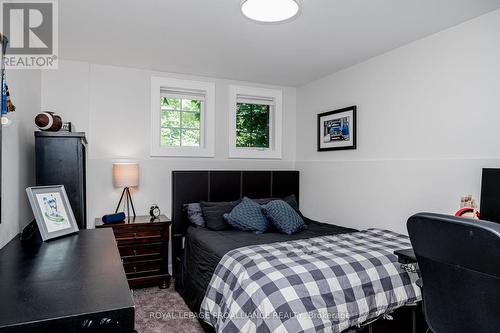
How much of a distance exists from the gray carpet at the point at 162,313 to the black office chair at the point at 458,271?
1796 mm

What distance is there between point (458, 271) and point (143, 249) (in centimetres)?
283

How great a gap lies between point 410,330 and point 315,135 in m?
2.49

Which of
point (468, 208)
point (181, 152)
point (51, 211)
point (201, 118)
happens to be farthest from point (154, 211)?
point (468, 208)

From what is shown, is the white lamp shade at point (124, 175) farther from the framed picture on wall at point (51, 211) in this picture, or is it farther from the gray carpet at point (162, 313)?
the framed picture on wall at point (51, 211)

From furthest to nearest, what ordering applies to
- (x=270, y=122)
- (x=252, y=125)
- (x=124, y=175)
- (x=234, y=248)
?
1. (x=270, y=122)
2. (x=252, y=125)
3. (x=124, y=175)
4. (x=234, y=248)

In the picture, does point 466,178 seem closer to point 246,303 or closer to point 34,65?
point 246,303

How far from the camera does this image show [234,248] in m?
2.48

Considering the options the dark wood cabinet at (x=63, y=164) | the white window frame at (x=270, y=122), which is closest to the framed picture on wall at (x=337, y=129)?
the white window frame at (x=270, y=122)

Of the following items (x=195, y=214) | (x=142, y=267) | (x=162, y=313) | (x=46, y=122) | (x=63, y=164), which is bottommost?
(x=162, y=313)

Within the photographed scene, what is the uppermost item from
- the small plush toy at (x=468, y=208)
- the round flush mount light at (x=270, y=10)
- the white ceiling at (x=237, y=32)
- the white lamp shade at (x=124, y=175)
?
the white ceiling at (x=237, y=32)

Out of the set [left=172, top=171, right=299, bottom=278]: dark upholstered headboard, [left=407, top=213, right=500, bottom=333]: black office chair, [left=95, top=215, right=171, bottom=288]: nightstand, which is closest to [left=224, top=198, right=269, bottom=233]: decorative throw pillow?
[left=172, top=171, right=299, bottom=278]: dark upholstered headboard

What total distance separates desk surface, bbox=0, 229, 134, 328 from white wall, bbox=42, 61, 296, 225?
6.08ft

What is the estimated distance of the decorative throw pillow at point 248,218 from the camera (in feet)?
10.3

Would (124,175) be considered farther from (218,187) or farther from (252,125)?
(252,125)
